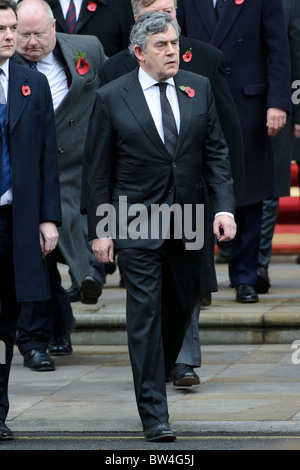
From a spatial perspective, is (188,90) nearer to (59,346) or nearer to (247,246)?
(59,346)

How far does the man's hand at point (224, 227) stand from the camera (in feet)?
20.8

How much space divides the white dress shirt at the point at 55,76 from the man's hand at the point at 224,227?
6.48 ft

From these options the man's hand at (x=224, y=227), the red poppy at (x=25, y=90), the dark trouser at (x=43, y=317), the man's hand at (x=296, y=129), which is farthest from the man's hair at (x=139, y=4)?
the man's hand at (x=296, y=129)

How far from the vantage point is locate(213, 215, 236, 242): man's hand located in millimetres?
6332

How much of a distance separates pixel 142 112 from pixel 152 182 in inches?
12.7

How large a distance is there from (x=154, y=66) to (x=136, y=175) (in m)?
0.50

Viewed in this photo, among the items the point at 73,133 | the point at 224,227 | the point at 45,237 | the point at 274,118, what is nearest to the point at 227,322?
the point at 274,118

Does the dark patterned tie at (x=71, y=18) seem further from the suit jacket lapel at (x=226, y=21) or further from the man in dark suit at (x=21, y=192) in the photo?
the man in dark suit at (x=21, y=192)

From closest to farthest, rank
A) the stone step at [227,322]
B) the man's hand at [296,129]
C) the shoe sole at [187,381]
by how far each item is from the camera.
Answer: the shoe sole at [187,381], the stone step at [227,322], the man's hand at [296,129]

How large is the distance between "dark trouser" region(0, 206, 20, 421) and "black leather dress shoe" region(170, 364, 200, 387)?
1103mm

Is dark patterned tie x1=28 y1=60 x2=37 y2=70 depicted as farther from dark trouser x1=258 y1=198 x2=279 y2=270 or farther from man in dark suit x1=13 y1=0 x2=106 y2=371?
dark trouser x1=258 y1=198 x2=279 y2=270

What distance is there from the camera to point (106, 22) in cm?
923
